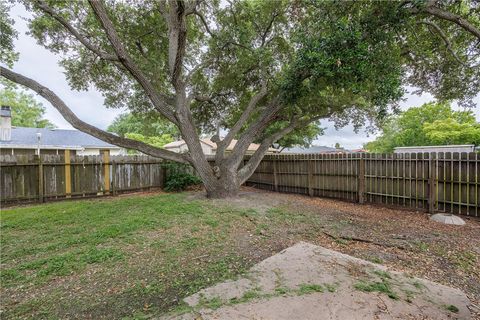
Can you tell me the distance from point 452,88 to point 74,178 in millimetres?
12007

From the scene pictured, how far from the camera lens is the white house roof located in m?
11.8

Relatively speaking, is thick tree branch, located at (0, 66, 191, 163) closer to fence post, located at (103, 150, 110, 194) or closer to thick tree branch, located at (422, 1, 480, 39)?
fence post, located at (103, 150, 110, 194)

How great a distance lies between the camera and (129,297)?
2314mm

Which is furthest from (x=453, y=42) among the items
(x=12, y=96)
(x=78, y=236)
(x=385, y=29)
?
(x=12, y=96)

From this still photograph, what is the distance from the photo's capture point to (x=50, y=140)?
13391mm

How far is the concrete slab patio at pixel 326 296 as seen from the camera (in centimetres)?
201

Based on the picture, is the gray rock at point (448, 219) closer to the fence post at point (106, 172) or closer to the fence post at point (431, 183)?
the fence post at point (431, 183)

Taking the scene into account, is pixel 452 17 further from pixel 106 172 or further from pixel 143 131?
pixel 143 131

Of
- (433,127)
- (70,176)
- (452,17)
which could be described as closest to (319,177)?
(452,17)

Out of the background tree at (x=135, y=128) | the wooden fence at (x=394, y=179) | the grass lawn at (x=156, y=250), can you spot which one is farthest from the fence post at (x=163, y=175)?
the background tree at (x=135, y=128)

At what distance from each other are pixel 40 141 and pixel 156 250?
44.1ft

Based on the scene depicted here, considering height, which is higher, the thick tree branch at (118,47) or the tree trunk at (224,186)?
the thick tree branch at (118,47)

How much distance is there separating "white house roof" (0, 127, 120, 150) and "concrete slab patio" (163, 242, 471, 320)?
1250 cm

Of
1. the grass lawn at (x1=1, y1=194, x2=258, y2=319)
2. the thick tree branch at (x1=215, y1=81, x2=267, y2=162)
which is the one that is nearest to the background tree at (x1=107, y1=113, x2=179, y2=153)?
the thick tree branch at (x1=215, y1=81, x2=267, y2=162)
